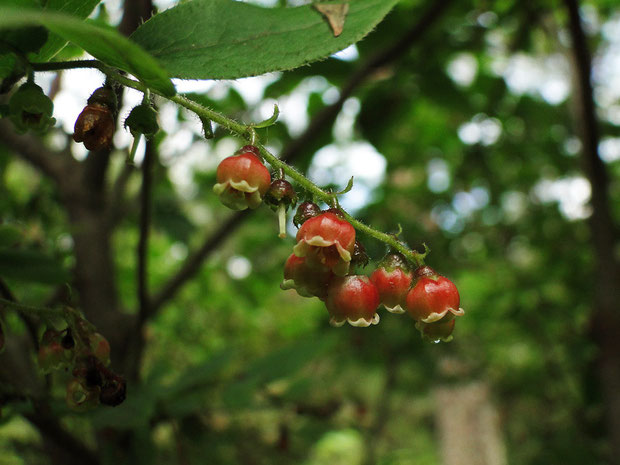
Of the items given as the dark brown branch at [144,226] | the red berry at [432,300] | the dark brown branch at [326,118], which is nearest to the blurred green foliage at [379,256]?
the dark brown branch at [326,118]

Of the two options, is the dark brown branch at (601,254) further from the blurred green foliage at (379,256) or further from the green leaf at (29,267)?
the green leaf at (29,267)

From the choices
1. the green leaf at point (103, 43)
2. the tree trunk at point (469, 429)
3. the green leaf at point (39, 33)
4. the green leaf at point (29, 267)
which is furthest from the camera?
the tree trunk at point (469, 429)

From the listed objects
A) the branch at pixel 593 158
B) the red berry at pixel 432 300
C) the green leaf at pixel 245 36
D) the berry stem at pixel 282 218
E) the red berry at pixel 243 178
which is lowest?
the red berry at pixel 432 300

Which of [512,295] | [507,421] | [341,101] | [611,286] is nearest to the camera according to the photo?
[341,101]

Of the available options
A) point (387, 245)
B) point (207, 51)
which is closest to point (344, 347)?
point (387, 245)

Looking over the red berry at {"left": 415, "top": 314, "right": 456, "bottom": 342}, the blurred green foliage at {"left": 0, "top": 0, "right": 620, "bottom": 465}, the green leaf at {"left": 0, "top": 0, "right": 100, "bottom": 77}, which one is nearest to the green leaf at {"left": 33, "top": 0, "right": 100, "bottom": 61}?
the green leaf at {"left": 0, "top": 0, "right": 100, "bottom": 77}

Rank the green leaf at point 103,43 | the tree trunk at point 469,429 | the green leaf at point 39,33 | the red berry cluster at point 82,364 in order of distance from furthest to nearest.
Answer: the tree trunk at point 469,429
the red berry cluster at point 82,364
the green leaf at point 39,33
the green leaf at point 103,43

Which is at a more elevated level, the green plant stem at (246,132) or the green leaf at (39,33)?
the green leaf at (39,33)

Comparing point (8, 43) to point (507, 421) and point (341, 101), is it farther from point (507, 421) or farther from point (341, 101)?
point (507, 421)
